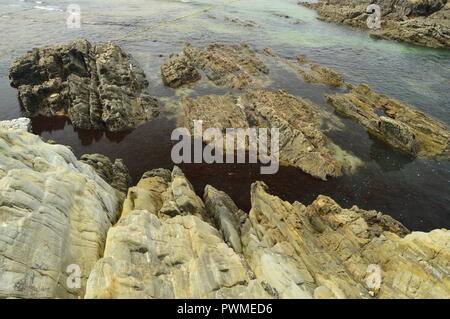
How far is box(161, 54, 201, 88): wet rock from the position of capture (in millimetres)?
56812

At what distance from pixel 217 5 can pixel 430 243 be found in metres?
148

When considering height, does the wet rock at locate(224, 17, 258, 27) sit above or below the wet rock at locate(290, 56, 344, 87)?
above

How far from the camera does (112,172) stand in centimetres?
3259

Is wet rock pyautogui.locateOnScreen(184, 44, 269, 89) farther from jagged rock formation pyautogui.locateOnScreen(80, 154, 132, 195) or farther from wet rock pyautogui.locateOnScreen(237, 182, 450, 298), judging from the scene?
wet rock pyautogui.locateOnScreen(237, 182, 450, 298)

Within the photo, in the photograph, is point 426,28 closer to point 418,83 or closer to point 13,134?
point 418,83

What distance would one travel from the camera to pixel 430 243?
20.3 metres

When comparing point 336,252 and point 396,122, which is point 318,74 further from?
point 336,252

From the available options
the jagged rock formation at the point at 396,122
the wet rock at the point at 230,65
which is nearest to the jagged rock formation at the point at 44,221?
the jagged rock formation at the point at 396,122

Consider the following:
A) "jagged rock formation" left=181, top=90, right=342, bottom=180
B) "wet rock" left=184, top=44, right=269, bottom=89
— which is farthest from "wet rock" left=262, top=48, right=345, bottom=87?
"jagged rock formation" left=181, top=90, right=342, bottom=180

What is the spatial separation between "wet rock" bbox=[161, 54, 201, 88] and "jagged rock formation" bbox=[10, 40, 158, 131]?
5.38 meters

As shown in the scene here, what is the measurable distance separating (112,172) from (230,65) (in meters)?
41.7

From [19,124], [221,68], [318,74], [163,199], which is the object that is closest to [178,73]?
[221,68]
